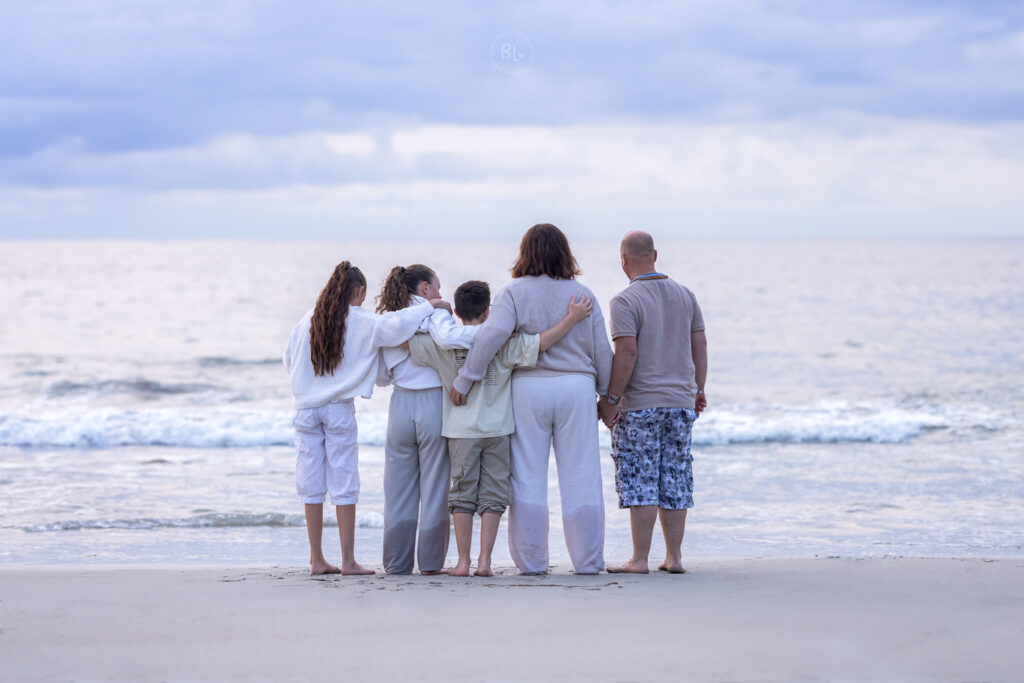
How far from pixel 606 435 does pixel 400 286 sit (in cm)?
726

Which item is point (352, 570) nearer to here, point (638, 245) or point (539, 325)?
point (539, 325)

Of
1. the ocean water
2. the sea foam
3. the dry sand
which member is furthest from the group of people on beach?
the sea foam

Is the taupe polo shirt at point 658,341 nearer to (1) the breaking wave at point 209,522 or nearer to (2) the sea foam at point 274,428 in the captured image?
(1) the breaking wave at point 209,522

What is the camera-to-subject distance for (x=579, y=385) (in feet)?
15.2

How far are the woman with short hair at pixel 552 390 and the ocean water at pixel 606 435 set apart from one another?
60.4 inches

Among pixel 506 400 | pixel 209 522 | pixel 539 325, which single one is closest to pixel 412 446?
pixel 506 400

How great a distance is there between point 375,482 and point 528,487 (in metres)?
4.40

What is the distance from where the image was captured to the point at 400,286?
4801mm

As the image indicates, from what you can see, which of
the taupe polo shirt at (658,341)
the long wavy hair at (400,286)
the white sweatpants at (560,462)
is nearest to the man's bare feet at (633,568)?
the white sweatpants at (560,462)

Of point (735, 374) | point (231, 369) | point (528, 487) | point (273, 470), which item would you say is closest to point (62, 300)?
point (231, 369)

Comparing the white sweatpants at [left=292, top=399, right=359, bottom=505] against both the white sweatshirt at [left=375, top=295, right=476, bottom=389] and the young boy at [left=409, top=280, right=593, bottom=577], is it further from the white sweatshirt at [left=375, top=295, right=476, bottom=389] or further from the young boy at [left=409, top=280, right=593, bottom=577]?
the young boy at [left=409, top=280, right=593, bottom=577]

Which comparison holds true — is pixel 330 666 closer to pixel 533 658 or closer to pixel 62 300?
pixel 533 658

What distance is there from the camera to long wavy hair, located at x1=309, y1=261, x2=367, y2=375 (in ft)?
15.4

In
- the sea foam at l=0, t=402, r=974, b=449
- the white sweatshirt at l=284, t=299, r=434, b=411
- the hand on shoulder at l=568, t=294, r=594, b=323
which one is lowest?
the sea foam at l=0, t=402, r=974, b=449
